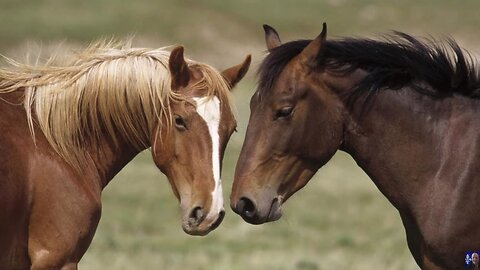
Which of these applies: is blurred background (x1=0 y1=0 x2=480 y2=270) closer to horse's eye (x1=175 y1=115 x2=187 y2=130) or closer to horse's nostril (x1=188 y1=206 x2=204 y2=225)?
horse's eye (x1=175 y1=115 x2=187 y2=130)

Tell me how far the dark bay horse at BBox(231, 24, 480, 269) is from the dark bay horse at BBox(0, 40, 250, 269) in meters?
0.26

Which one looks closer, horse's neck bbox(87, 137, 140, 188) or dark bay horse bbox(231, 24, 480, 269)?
dark bay horse bbox(231, 24, 480, 269)

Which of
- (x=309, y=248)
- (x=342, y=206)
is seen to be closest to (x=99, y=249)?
(x=309, y=248)

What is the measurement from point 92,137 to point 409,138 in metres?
1.99

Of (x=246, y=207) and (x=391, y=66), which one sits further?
(x=391, y=66)

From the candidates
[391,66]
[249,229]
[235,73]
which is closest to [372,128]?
A: [391,66]

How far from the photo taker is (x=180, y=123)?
633 centimetres

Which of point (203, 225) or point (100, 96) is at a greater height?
point (100, 96)

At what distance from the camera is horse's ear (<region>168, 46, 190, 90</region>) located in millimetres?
6309

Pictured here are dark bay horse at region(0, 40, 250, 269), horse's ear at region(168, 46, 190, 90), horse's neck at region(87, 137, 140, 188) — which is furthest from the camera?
horse's neck at region(87, 137, 140, 188)

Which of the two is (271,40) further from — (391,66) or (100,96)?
(100,96)

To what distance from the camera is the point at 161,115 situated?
641 cm

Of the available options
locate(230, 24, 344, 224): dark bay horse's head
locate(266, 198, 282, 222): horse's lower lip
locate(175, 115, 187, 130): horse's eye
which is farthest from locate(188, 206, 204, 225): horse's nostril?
locate(175, 115, 187, 130): horse's eye

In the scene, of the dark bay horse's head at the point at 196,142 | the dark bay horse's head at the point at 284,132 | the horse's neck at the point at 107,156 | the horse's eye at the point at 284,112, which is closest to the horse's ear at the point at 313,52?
the dark bay horse's head at the point at 284,132
